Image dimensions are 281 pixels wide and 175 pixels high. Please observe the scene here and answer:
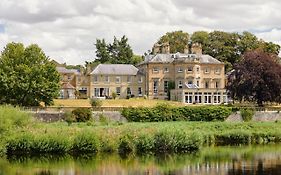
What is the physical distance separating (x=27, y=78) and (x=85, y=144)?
22.4 metres

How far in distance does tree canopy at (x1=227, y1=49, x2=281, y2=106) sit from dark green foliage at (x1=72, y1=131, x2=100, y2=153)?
29.1m

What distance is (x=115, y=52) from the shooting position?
338 feet

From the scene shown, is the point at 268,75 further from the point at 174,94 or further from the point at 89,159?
the point at 89,159

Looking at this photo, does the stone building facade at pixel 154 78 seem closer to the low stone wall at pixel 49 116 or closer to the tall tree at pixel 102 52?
the tall tree at pixel 102 52

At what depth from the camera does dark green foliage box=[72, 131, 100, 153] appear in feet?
118

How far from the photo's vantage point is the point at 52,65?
2306 inches

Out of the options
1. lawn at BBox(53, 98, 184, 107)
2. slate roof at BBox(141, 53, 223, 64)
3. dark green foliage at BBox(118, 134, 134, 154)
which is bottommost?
dark green foliage at BBox(118, 134, 134, 154)

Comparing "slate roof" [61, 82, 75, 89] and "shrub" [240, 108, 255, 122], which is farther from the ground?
"slate roof" [61, 82, 75, 89]

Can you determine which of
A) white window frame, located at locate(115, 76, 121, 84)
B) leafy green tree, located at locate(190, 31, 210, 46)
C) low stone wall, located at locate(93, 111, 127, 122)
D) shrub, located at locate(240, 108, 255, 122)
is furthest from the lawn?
leafy green tree, located at locate(190, 31, 210, 46)

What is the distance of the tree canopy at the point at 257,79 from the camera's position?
61.0m

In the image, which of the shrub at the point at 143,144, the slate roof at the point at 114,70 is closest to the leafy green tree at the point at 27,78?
the slate roof at the point at 114,70

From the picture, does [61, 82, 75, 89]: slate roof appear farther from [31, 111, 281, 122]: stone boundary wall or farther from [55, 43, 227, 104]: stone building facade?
[31, 111, 281, 122]: stone boundary wall

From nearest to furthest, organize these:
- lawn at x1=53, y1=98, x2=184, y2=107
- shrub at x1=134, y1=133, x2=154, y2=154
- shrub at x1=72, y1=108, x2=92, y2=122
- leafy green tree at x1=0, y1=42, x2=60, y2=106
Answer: shrub at x1=134, y1=133, x2=154, y2=154 < shrub at x1=72, y1=108, x2=92, y2=122 < leafy green tree at x1=0, y1=42, x2=60, y2=106 < lawn at x1=53, y1=98, x2=184, y2=107

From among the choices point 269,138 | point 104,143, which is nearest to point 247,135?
point 269,138
